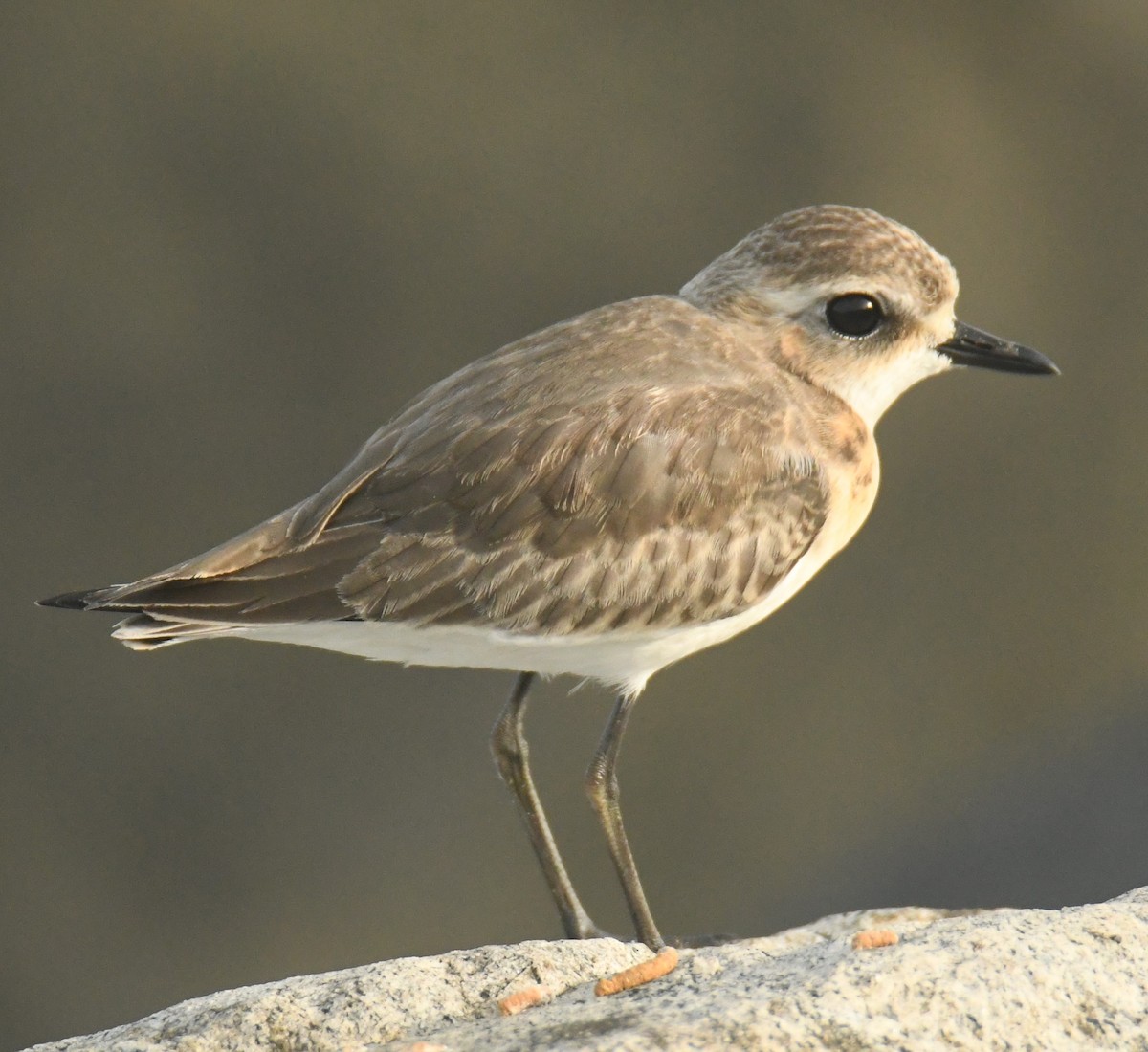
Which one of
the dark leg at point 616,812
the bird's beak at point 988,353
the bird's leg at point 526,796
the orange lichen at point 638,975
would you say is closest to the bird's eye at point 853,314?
the bird's beak at point 988,353

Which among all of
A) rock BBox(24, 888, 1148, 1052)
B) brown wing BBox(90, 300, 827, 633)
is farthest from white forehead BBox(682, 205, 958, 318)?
rock BBox(24, 888, 1148, 1052)

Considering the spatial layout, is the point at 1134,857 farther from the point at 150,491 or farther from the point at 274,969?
the point at 150,491

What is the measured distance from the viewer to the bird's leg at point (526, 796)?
477 centimetres

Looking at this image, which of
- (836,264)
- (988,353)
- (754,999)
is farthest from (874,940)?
(988,353)

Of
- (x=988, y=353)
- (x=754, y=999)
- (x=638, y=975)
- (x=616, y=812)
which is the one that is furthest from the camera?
(x=988, y=353)

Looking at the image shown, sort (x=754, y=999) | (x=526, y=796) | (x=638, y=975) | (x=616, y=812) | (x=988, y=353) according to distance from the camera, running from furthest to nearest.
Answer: (x=988, y=353) < (x=526, y=796) < (x=616, y=812) < (x=638, y=975) < (x=754, y=999)

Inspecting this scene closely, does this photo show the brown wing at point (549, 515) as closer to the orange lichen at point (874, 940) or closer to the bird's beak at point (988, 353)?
the bird's beak at point (988, 353)

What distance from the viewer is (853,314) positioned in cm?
480

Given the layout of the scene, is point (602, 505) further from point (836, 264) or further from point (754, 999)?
point (754, 999)

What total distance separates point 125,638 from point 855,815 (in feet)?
20.0

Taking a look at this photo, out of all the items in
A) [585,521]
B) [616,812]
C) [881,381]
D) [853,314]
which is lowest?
[616,812]

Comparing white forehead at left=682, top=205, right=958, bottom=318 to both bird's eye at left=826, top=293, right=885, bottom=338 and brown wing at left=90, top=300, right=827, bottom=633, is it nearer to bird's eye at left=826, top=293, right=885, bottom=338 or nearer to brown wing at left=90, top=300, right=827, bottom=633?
bird's eye at left=826, top=293, right=885, bottom=338

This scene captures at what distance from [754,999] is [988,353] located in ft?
8.64

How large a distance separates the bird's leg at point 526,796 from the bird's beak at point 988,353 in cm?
161
